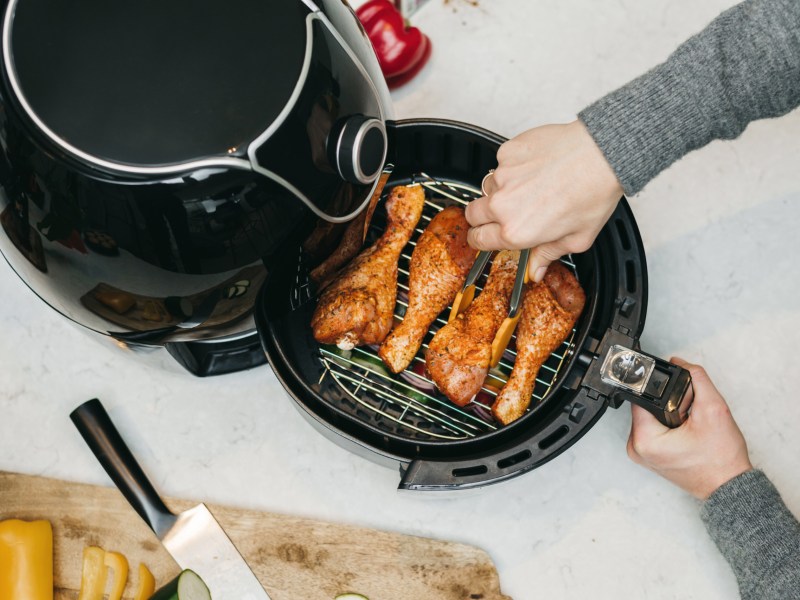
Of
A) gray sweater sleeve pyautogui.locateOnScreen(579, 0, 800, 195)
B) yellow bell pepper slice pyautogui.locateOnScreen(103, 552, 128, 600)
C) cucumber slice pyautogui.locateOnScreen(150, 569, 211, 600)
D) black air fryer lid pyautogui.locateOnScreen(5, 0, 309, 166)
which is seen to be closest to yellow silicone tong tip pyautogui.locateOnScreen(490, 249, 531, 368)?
gray sweater sleeve pyautogui.locateOnScreen(579, 0, 800, 195)

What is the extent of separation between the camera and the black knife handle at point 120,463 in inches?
49.9

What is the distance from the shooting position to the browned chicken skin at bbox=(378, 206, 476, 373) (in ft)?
3.92

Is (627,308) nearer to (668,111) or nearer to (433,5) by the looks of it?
(668,111)

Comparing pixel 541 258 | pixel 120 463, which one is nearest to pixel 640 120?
pixel 541 258

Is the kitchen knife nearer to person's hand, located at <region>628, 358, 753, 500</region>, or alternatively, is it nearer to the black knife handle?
the black knife handle

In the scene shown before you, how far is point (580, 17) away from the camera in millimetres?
1562

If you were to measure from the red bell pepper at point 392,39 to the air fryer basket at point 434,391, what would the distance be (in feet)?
0.96

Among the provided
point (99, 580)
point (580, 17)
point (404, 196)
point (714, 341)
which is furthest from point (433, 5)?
point (99, 580)

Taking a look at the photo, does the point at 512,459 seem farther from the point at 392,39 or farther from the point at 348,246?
the point at 392,39

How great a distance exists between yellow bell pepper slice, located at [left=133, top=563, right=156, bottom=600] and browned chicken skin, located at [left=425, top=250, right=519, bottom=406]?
628 mm

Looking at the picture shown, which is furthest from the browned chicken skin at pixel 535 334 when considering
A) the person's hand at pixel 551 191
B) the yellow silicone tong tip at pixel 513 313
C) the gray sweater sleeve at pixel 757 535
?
the gray sweater sleeve at pixel 757 535

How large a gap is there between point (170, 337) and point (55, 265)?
19cm

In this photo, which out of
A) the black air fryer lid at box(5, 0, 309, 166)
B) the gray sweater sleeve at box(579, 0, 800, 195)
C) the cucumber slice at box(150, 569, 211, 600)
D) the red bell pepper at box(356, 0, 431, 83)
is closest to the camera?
the black air fryer lid at box(5, 0, 309, 166)

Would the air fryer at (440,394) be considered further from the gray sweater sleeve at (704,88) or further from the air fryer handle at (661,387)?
the gray sweater sleeve at (704,88)
